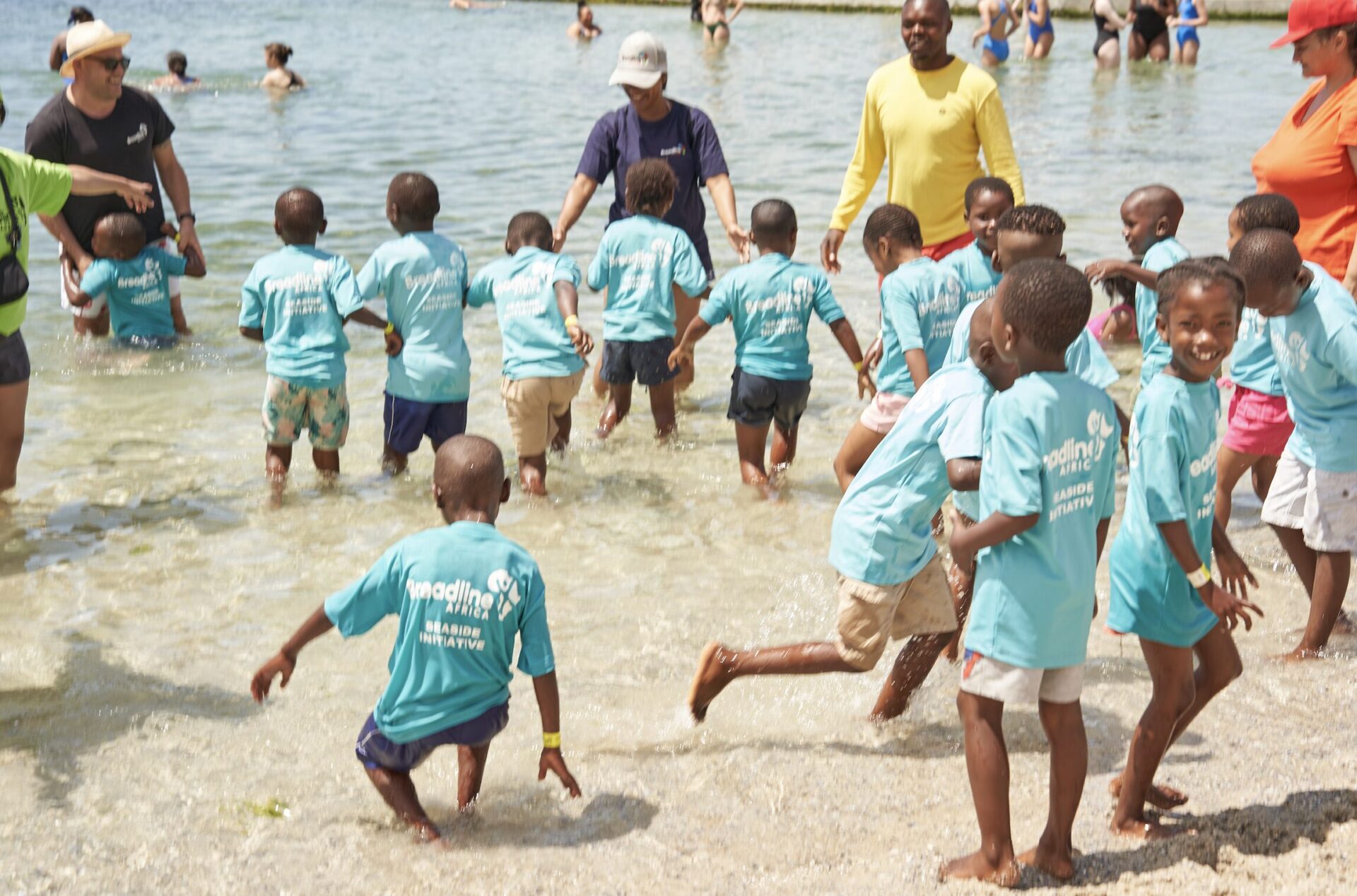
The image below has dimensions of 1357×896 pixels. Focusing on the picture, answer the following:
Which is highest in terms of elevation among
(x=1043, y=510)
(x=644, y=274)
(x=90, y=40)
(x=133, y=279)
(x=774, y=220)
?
(x=90, y=40)

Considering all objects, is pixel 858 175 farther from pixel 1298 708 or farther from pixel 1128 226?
pixel 1298 708

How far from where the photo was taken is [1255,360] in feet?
18.5

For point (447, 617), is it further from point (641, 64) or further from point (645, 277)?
point (641, 64)

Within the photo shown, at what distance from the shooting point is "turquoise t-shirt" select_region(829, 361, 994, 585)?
411 cm

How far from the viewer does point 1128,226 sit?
250 inches

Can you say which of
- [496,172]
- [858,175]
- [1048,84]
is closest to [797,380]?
[858,175]

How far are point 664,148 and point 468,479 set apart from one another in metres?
4.35

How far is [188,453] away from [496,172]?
32.5ft

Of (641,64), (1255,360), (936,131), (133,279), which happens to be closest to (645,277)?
(641,64)

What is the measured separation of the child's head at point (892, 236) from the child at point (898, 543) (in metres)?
1.88

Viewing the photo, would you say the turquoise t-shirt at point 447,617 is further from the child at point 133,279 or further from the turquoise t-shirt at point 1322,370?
the child at point 133,279

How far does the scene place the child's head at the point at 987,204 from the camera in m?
6.04

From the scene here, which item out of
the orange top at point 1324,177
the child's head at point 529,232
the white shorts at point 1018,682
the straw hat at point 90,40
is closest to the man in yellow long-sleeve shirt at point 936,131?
the orange top at point 1324,177

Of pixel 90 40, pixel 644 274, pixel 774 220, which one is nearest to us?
pixel 774 220
